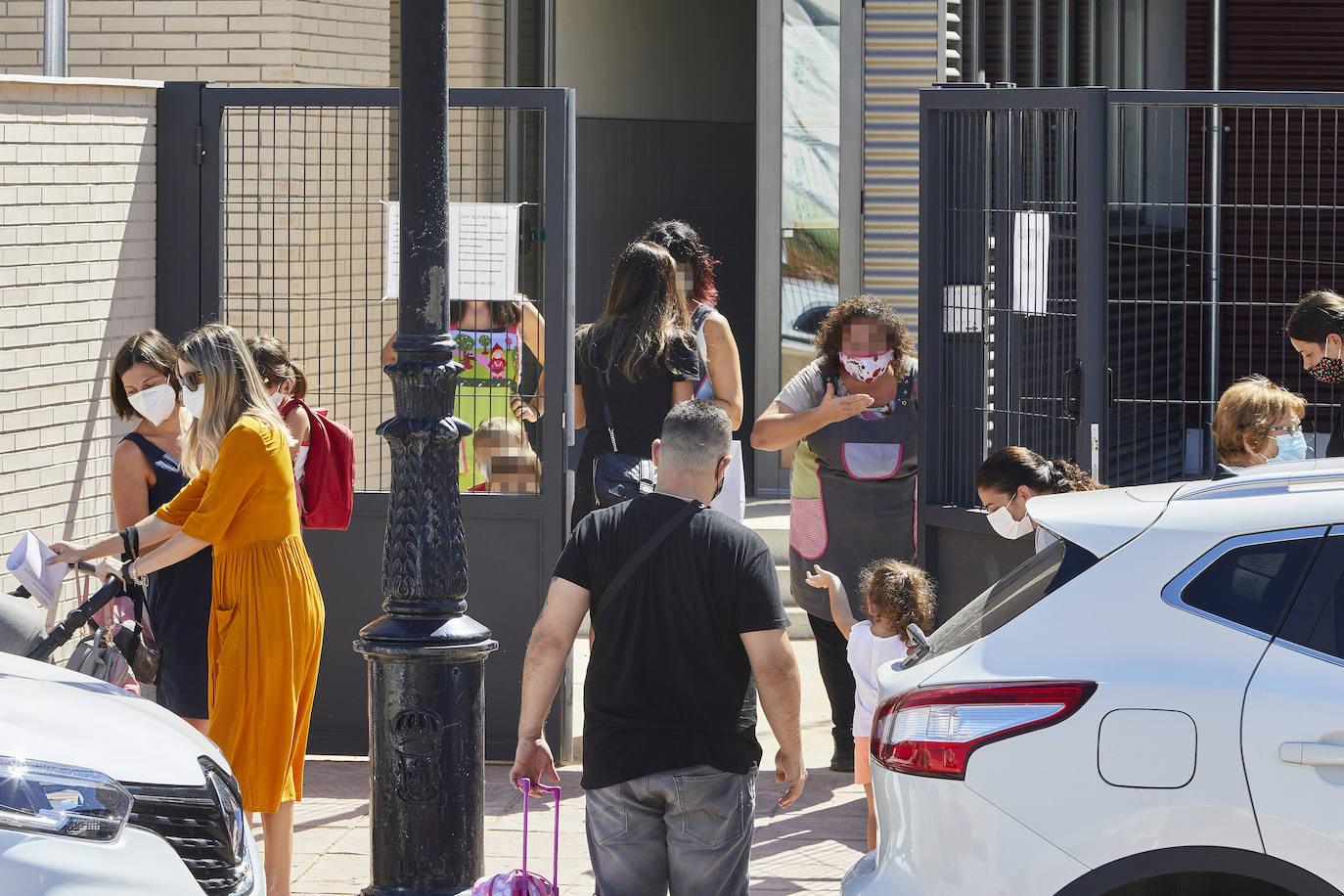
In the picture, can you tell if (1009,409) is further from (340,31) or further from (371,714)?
(340,31)

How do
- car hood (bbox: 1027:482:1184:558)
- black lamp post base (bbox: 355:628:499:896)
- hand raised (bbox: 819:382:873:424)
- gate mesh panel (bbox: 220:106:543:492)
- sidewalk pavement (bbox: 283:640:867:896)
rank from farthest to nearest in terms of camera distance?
gate mesh panel (bbox: 220:106:543:492)
hand raised (bbox: 819:382:873:424)
sidewalk pavement (bbox: 283:640:867:896)
black lamp post base (bbox: 355:628:499:896)
car hood (bbox: 1027:482:1184:558)

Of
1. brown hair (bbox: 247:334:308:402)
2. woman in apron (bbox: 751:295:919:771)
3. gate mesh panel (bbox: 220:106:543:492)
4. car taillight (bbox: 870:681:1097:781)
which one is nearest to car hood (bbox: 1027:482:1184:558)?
car taillight (bbox: 870:681:1097:781)

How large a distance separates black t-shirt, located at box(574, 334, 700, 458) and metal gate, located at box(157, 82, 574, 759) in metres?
0.33

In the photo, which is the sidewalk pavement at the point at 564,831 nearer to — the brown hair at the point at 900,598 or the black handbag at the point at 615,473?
the brown hair at the point at 900,598

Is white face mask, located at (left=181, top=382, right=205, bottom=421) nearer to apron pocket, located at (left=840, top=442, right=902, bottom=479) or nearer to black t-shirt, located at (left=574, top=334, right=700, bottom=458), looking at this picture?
black t-shirt, located at (left=574, top=334, right=700, bottom=458)

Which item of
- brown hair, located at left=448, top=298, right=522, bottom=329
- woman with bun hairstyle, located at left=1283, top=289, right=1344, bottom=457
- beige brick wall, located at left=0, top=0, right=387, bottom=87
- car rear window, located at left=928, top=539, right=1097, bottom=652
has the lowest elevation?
car rear window, located at left=928, top=539, right=1097, bottom=652

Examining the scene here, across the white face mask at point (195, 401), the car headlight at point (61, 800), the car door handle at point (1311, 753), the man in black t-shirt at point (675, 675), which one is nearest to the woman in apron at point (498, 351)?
the white face mask at point (195, 401)

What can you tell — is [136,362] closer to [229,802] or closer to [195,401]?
[195,401]

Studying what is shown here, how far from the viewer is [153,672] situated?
557 centimetres

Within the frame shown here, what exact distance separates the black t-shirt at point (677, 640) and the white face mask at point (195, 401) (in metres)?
1.65

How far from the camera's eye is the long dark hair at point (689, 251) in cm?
685

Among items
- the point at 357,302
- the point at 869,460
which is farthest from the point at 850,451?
the point at 357,302

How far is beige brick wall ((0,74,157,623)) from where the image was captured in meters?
6.62

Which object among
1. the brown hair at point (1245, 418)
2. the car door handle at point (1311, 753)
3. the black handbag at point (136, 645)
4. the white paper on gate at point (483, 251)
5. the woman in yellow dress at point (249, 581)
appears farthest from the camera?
the white paper on gate at point (483, 251)
